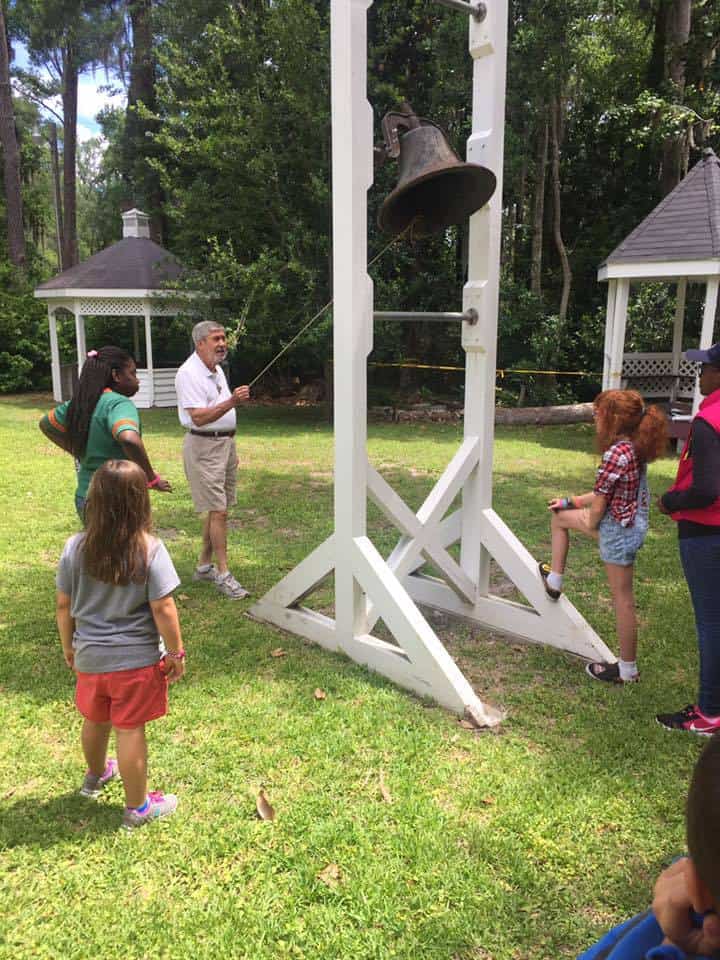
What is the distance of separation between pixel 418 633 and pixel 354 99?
260cm

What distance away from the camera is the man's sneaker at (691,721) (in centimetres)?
327

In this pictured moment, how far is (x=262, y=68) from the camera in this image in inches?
556

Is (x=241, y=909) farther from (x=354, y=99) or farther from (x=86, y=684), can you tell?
(x=354, y=99)

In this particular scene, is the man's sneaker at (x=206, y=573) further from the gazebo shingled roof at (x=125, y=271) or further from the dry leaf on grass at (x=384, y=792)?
the gazebo shingled roof at (x=125, y=271)

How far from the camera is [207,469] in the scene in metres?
4.98

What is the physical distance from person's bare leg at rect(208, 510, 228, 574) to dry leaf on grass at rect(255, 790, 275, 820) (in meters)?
2.42

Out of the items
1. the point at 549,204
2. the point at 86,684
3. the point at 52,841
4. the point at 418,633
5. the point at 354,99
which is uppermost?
the point at 549,204

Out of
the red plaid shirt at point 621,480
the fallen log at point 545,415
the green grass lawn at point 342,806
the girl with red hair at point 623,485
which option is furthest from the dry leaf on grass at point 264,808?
the fallen log at point 545,415

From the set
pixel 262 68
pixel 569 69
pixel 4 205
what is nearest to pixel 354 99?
pixel 262 68

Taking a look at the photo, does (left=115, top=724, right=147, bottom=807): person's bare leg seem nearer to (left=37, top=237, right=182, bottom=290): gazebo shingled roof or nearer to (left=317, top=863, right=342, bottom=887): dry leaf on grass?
(left=317, top=863, right=342, bottom=887): dry leaf on grass

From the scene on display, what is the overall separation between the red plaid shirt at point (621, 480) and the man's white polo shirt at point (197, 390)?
2.51 m

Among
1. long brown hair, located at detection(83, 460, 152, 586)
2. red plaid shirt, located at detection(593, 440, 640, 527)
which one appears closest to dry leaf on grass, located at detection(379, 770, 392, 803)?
long brown hair, located at detection(83, 460, 152, 586)

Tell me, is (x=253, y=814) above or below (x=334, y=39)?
below

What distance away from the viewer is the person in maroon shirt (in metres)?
2.99
